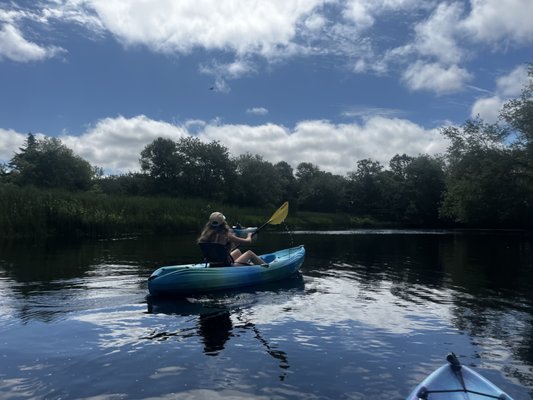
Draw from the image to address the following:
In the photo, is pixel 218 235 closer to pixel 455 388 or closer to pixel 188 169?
pixel 455 388

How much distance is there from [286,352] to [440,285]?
735 centimetres

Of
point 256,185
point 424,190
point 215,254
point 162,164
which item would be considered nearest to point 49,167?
point 162,164

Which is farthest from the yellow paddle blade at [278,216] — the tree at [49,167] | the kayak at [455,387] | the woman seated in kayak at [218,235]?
the tree at [49,167]

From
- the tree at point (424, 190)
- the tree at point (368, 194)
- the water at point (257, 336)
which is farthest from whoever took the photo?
the tree at point (368, 194)

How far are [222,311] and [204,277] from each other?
132 cm

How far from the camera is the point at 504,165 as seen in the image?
32.1 metres

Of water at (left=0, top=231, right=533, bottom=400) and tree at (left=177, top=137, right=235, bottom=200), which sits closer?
water at (left=0, top=231, right=533, bottom=400)

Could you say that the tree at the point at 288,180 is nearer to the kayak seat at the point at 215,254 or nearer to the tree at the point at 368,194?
the tree at the point at 368,194

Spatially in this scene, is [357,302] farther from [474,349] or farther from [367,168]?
[367,168]

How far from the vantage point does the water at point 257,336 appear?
4.96 metres

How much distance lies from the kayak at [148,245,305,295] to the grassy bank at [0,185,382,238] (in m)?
15.2

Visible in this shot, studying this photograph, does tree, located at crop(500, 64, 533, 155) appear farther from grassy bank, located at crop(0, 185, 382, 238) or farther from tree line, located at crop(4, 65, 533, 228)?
grassy bank, located at crop(0, 185, 382, 238)

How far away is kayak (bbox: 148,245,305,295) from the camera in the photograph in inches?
360

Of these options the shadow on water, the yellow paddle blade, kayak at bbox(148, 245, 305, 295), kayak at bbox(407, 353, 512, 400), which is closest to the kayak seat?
kayak at bbox(148, 245, 305, 295)
